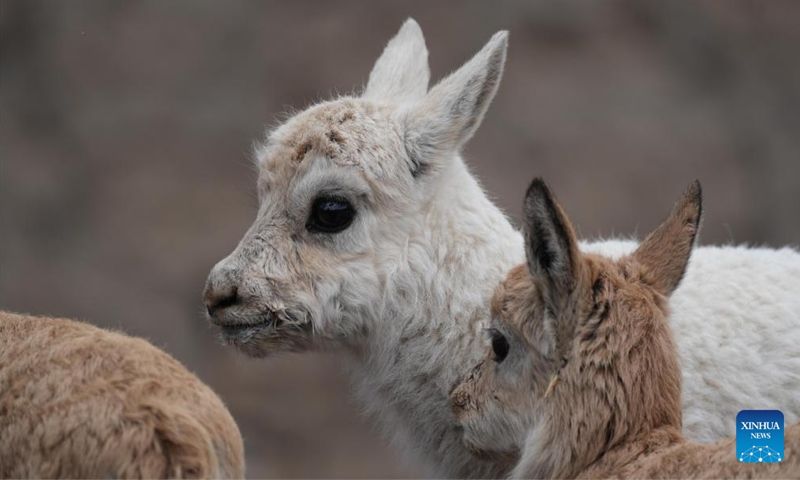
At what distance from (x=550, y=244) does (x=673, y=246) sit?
36.7 inches

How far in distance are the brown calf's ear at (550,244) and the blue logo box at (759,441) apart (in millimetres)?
1031

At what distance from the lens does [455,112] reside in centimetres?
715

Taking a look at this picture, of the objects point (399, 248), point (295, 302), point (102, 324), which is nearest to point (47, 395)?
point (295, 302)

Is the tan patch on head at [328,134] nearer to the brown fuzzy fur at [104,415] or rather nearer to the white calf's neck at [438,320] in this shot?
the white calf's neck at [438,320]

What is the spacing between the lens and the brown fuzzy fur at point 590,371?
17.3 feet

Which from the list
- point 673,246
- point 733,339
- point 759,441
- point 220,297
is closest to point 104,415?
point 220,297

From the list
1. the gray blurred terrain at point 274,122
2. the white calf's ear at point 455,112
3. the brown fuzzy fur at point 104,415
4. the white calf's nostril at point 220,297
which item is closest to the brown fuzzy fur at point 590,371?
the brown fuzzy fur at point 104,415

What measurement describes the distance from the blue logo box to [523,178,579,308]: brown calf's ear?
3.38 feet

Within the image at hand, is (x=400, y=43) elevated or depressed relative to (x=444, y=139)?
elevated

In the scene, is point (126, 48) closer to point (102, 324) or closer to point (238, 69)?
point (238, 69)

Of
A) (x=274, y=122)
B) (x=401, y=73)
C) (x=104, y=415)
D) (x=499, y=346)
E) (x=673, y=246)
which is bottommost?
(x=104, y=415)

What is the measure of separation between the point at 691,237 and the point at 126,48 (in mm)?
12425

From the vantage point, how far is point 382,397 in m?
7.30

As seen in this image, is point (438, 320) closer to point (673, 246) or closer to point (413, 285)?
point (413, 285)
